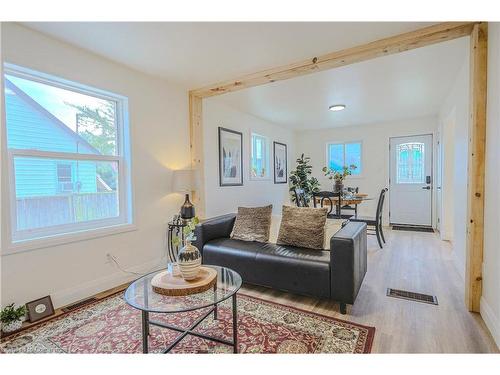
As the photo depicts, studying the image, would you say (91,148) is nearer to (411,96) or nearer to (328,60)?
(328,60)

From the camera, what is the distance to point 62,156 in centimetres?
242

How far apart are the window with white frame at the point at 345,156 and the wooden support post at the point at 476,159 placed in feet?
13.4

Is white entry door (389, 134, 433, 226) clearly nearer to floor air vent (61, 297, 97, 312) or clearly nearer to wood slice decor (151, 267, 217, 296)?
wood slice decor (151, 267, 217, 296)

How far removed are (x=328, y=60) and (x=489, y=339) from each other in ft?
8.52

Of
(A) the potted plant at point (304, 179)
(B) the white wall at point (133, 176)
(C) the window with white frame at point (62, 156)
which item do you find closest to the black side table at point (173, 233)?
(B) the white wall at point (133, 176)

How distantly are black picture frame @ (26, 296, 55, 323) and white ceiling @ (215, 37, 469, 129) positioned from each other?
3240mm

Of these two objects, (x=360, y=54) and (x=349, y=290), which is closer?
(x=349, y=290)

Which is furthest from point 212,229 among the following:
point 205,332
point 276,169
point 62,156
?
point 276,169

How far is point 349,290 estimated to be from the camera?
211cm

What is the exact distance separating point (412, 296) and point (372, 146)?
4.26 metres

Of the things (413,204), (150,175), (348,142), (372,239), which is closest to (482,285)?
(372,239)

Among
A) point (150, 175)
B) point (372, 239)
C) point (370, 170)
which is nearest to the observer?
point (150, 175)

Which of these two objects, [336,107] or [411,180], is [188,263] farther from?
[411,180]

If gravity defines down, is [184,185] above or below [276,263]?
above
